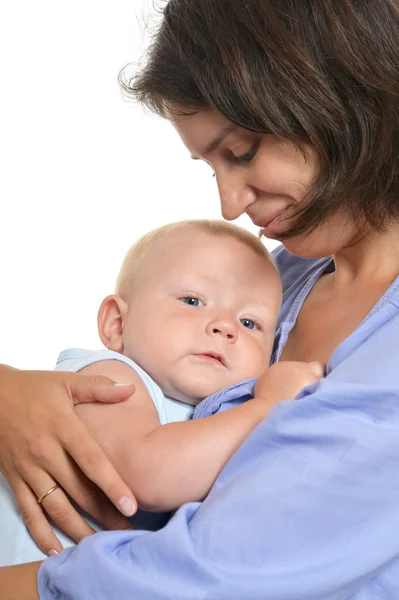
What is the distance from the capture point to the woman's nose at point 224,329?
1.65 m

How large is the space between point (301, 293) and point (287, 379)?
0.52m

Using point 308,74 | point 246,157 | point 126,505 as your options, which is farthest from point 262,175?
point 126,505

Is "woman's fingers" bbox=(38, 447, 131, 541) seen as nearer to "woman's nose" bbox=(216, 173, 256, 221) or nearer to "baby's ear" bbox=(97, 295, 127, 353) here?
"baby's ear" bbox=(97, 295, 127, 353)

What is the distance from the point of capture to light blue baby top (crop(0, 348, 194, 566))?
1.48 meters

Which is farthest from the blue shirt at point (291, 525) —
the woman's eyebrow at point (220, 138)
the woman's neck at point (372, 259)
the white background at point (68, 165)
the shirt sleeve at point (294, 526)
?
the white background at point (68, 165)

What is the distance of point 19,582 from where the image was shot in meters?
1.35

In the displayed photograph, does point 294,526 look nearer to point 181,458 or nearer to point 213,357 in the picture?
point 181,458

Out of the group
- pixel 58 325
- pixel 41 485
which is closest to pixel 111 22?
pixel 58 325

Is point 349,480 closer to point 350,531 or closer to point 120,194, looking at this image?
point 350,531

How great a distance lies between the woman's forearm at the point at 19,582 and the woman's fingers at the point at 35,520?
0.06m

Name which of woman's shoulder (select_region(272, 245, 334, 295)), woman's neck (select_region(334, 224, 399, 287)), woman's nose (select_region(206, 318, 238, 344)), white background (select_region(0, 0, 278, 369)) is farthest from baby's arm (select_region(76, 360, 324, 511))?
white background (select_region(0, 0, 278, 369))

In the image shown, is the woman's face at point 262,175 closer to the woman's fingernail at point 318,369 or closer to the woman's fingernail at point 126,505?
the woman's fingernail at point 318,369

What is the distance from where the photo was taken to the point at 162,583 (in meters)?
1.25

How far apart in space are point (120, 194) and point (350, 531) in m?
2.42
